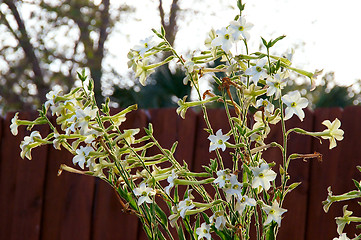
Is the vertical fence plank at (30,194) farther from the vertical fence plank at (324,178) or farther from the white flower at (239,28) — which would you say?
the white flower at (239,28)

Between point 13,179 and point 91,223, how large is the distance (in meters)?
0.58

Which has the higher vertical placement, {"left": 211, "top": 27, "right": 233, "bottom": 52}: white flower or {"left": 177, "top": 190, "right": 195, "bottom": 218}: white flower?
{"left": 211, "top": 27, "right": 233, "bottom": 52}: white flower

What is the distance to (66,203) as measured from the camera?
8.65ft

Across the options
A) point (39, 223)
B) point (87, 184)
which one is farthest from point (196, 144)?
point (39, 223)

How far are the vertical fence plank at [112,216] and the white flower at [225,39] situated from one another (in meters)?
1.62

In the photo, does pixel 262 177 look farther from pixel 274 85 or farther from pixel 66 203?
pixel 66 203

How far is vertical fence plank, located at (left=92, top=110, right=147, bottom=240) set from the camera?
2439 millimetres

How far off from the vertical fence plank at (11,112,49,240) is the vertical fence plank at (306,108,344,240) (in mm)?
1356

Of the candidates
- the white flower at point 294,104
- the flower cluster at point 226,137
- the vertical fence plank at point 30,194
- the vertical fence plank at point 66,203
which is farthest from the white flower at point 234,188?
the vertical fence plank at point 30,194

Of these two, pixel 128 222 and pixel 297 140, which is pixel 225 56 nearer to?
pixel 297 140

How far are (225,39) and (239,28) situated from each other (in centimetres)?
3

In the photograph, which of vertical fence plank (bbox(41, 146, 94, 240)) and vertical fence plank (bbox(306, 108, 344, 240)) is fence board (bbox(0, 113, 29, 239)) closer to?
vertical fence plank (bbox(41, 146, 94, 240))

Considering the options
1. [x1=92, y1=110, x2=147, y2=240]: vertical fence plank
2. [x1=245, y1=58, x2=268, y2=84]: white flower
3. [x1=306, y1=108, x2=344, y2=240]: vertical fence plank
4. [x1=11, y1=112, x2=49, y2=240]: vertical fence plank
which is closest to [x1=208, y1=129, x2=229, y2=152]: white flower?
[x1=245, y1=58, x2=268, y2=84]: white flower

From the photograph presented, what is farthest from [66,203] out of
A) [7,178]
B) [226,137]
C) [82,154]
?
[226,137]
